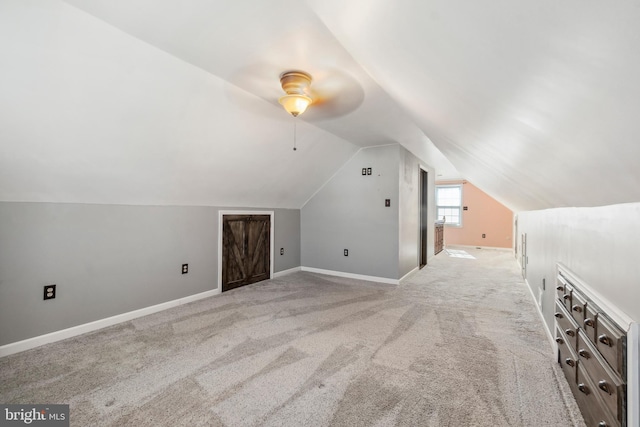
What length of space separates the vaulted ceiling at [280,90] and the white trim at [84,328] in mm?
1156

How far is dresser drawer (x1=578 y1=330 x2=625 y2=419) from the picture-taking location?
3.80ft

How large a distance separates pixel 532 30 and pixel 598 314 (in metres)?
1.50

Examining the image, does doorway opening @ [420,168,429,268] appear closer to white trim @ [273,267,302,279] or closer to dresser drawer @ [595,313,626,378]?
white trim @ [273,267,302,279]

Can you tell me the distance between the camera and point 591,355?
1.46m

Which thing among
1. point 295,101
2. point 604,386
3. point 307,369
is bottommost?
point 307,369

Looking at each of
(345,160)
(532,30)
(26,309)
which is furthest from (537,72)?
(345,160)

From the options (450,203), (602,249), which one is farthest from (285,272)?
(450,203)

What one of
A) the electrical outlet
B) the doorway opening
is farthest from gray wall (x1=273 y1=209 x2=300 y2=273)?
the electrical outlet

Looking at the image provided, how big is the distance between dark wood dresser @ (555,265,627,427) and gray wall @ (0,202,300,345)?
3.65 metres

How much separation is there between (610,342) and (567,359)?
0.82 meters

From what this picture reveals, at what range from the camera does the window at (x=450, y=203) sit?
927 cm

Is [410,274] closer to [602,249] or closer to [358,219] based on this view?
[358,219]

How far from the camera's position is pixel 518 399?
1775 millimetres

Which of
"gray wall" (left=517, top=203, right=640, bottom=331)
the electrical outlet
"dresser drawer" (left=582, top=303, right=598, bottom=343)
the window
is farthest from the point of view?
the window
